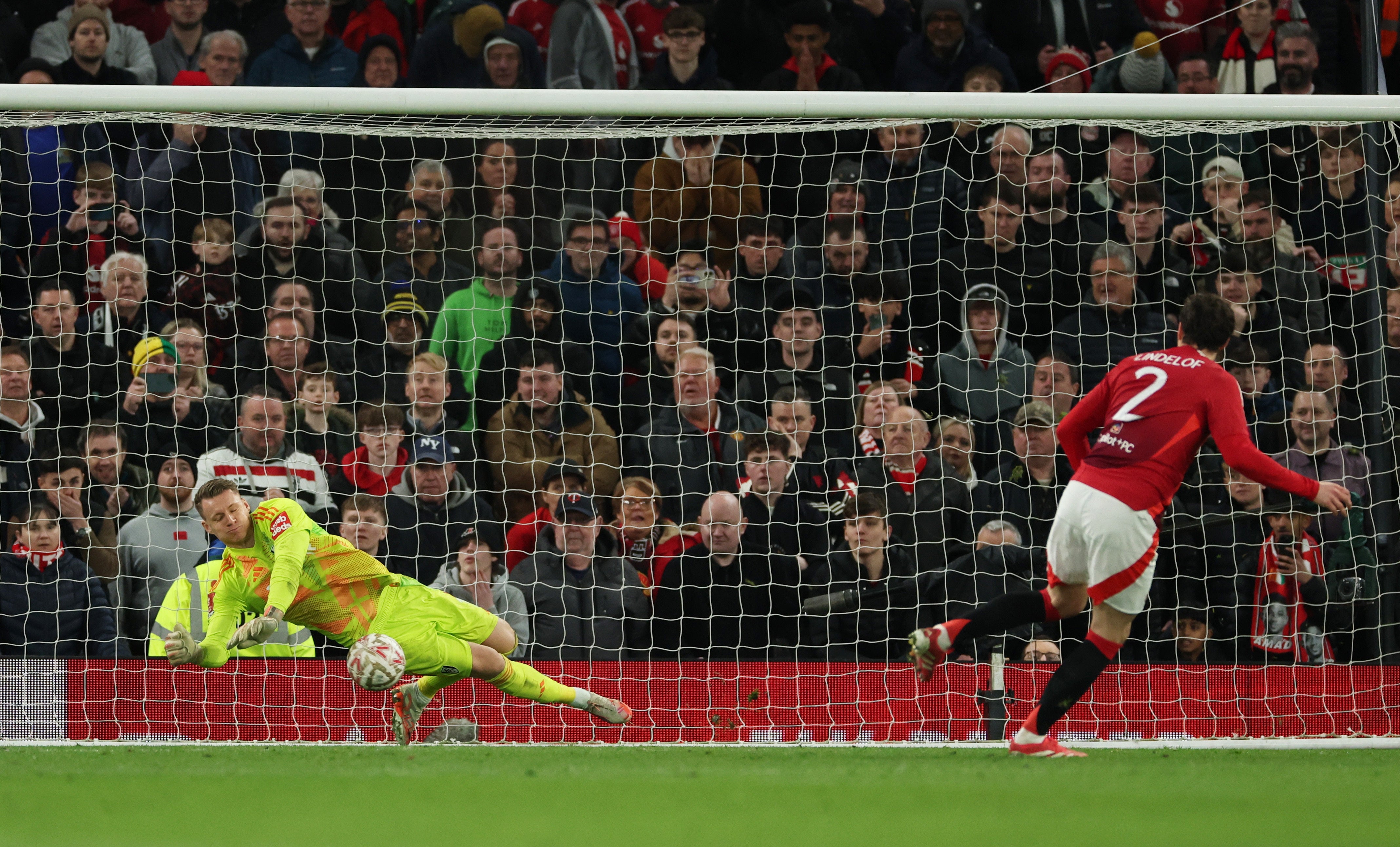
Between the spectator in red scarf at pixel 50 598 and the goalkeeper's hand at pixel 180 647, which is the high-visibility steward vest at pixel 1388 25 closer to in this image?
the goalkeeper's hand at pixel 180 647

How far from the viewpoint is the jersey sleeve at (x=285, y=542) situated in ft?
20.0

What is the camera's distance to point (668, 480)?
26.1ft

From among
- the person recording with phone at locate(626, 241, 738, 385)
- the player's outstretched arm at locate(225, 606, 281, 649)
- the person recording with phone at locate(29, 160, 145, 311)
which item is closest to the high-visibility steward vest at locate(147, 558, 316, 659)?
the player's outstretched arm at locate(225, 606, 281, 649)

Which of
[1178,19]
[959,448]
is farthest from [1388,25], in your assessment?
[959,448]

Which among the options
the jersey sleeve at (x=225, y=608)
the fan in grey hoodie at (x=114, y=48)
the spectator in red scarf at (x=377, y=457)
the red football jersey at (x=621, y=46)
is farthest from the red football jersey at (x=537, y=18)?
the jersey sleeve at (x=225, y=608)

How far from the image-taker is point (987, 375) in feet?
26.5

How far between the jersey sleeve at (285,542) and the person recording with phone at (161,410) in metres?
1.72

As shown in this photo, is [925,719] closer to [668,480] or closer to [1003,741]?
[1003,741]

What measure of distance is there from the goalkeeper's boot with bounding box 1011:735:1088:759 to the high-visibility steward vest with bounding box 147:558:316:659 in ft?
10.5

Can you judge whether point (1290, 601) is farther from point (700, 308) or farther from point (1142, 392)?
point (700, 308)

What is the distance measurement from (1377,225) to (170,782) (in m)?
6.58

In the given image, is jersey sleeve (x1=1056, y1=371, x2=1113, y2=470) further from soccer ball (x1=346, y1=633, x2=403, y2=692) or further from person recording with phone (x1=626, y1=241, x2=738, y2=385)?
person recording with phone (x1=626, y1=241, x2=738, y2=385)

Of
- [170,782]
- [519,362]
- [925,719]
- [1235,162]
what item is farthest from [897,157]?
[170,782]

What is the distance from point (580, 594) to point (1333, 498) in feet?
12.5
